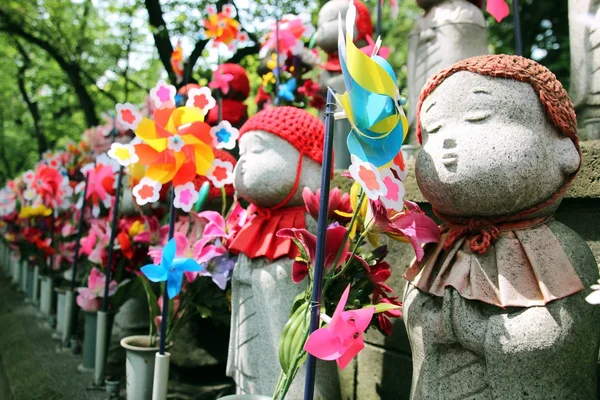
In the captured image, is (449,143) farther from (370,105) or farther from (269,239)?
(269,239)

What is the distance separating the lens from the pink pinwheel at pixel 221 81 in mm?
3902

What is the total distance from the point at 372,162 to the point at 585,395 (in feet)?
2.99

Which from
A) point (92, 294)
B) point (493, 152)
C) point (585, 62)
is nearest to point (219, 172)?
point (493, 152)

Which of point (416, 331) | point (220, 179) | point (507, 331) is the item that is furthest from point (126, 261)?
point (507, 331)

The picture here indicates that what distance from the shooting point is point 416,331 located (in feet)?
5.65

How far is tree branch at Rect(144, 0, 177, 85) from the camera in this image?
6.07 metres

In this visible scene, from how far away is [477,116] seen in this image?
1.64 metres

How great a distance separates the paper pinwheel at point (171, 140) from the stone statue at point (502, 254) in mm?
991

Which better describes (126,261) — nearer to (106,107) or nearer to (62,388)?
(62,388)

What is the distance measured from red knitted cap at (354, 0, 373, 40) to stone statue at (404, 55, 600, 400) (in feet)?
6.91

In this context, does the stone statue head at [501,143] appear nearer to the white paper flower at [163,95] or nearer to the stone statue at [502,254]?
the stone statue at [502,254]

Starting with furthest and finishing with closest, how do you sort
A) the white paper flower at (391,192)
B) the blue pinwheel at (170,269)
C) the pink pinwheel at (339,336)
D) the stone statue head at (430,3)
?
the stone statue head at (430,3) < the blue pinwheel at (170,269) < the white paper flower at (391,192) < the pink pinwheel at (339,336)

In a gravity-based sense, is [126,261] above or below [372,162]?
below

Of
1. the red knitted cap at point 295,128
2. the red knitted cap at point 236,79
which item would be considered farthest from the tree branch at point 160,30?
the red knitted cap at point 295,128
